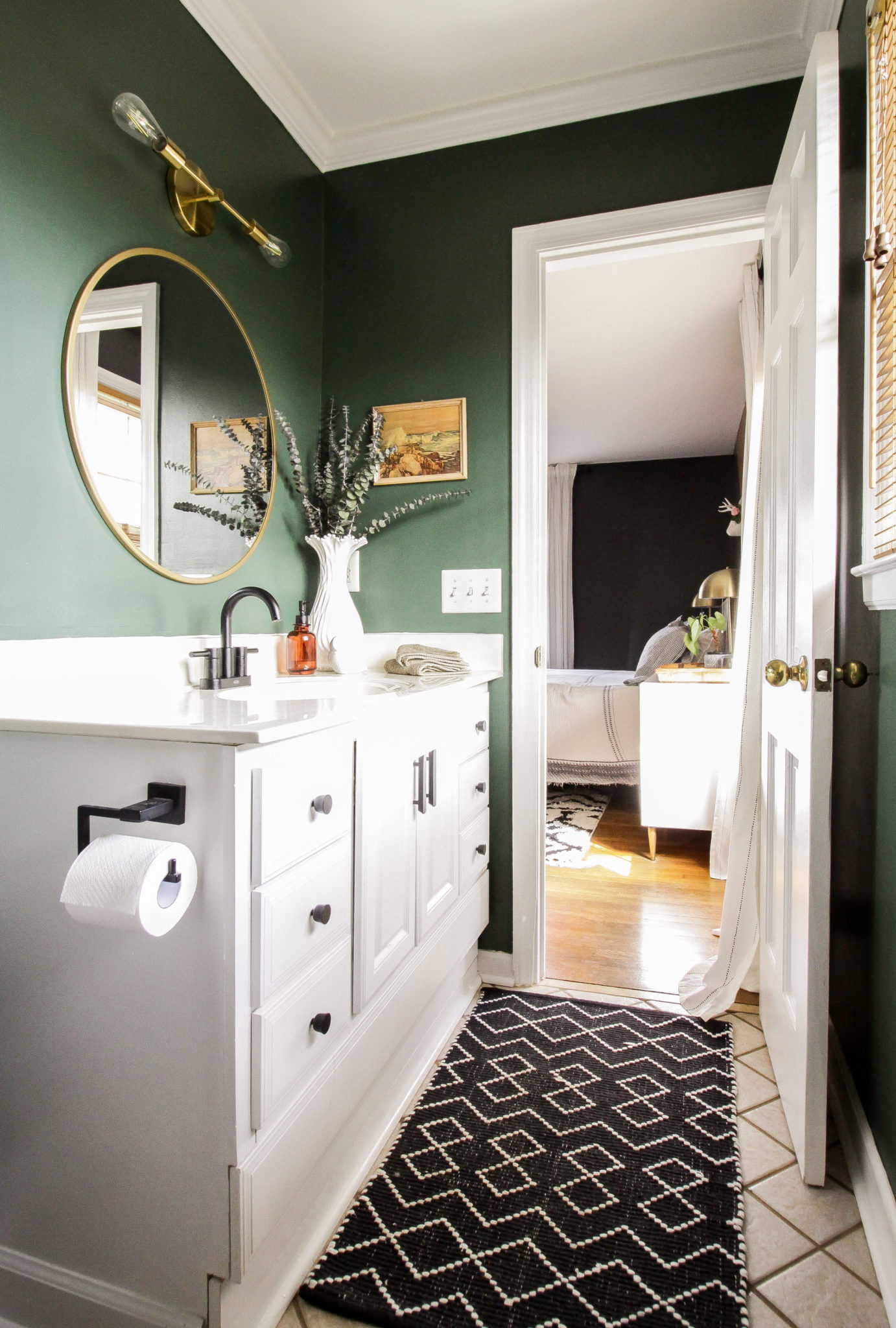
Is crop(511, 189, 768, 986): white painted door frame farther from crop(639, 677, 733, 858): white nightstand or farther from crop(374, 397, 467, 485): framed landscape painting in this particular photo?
crop(639, 677, 733, 858): white nightstand

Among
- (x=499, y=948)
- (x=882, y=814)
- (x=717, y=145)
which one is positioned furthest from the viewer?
(x=499, y=948)

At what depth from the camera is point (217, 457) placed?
5.89 feet

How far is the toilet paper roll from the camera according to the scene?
0.86m

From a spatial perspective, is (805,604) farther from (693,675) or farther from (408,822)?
(693,675)

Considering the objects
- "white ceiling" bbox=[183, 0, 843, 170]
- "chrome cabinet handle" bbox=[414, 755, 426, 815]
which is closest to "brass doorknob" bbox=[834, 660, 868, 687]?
"chrome cabinet handle" bbox=[414, 755, 426, 815]

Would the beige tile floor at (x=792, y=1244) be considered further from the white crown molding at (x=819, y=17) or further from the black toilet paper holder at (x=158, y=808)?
the white crown molding at (x=819, y=17)

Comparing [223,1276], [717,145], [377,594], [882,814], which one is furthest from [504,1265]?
[717,145]

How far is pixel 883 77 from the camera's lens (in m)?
1.23

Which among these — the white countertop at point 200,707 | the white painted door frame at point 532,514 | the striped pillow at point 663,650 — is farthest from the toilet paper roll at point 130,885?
the striped pillow at point 663,650

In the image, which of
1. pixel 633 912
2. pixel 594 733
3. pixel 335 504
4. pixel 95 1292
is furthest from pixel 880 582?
pixel 594 733

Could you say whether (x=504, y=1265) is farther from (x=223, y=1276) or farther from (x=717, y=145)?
(x=717, y=145)

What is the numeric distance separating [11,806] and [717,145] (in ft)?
7.42

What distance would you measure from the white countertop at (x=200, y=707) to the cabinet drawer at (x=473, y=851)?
40cm

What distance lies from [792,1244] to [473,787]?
1.11 metres
